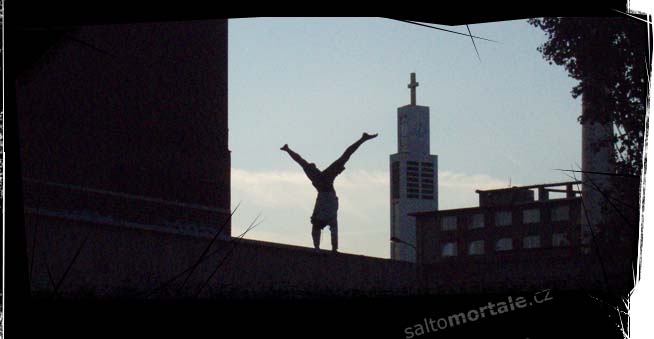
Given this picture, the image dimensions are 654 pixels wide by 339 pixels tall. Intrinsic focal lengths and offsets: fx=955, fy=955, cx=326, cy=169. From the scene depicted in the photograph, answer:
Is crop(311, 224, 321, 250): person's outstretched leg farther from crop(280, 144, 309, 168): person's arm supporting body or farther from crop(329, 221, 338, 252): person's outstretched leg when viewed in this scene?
crop(280, 144, 309, 168): person's arm supporting body

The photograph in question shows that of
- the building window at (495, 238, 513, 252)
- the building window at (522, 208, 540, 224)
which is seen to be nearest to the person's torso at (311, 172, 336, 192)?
the building window at (495, 238, 513, 252)

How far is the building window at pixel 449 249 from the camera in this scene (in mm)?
39094

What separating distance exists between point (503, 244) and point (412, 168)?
27.1 metres

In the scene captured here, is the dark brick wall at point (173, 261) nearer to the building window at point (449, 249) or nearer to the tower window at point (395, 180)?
the building window at point (449, 249)

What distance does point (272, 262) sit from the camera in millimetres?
15969

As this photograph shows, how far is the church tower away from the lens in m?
64.2

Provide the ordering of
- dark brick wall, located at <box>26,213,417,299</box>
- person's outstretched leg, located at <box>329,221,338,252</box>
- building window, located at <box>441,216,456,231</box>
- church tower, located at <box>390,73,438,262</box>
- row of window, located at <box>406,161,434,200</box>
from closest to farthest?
person's outstretched leg, located at <box>329,221,338,252</box> < dark brick wall, located at <box>26,213,417,299</box> < building window, located at <box>441,216,456,231</box> < row of window, located at <box>406,161,434,200</box> < church tower, located at <box>390,73,438,262</box>

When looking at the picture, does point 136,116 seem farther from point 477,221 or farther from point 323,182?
point 477,221

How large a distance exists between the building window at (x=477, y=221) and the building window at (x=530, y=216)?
226 centimetres

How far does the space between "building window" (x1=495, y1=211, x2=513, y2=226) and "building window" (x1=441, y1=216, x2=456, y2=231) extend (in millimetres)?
2445

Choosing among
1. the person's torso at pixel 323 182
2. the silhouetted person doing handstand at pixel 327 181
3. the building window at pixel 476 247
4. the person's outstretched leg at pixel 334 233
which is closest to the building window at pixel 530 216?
the building window at pixel 476 247

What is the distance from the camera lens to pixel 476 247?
3884cm

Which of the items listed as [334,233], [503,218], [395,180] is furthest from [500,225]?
[395,180]

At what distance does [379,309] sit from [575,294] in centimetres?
50
